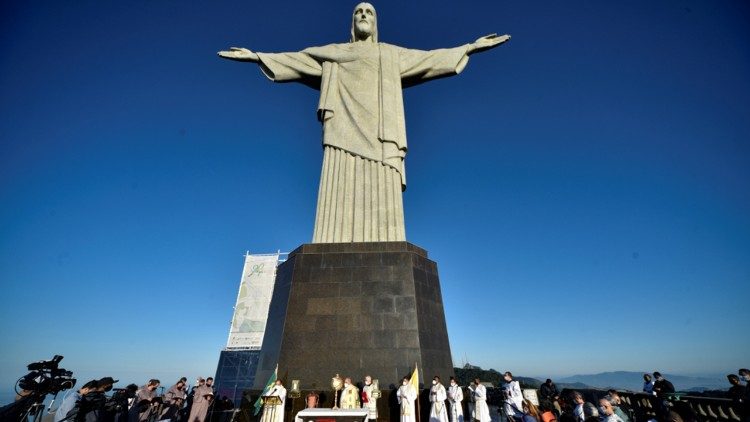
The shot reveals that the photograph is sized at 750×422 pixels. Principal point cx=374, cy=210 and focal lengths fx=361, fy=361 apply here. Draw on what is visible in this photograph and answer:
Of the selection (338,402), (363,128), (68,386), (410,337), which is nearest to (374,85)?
(363,128)

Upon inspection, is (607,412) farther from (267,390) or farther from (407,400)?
(267,390)

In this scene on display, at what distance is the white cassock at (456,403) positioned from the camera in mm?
6654

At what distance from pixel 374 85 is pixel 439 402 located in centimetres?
858

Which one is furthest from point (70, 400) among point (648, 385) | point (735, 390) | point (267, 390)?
point (648, 385)

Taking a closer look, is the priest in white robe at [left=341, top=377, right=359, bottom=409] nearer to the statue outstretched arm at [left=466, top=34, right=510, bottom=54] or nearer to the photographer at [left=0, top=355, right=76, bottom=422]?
the photographer at [left=0, top=355, right=76, bottom=422]

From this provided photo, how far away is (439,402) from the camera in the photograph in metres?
6.46

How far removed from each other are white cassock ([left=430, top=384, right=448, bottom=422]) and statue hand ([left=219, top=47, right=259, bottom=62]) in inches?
414

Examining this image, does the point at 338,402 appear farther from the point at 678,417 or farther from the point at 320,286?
the point at 678,417

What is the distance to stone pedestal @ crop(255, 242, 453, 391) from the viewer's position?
6988 mm

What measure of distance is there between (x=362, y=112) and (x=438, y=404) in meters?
7.58

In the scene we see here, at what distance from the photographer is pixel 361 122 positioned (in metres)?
10.3

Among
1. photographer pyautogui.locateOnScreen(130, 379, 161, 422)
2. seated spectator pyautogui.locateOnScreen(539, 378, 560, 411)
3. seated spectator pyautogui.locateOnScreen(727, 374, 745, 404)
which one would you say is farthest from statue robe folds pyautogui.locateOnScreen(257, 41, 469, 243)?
seated spectator pyautogui.locateOnScreen(727, 374, 745, 404)

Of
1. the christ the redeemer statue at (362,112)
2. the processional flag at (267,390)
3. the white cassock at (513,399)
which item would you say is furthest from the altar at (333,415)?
the christ the redeemer statue at (362,112)

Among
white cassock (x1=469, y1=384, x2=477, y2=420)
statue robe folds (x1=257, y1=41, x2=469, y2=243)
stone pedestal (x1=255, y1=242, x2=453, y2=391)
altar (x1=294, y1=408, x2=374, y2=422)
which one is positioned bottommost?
altar (x1=294, y1=408, x2=374, y2=422)
